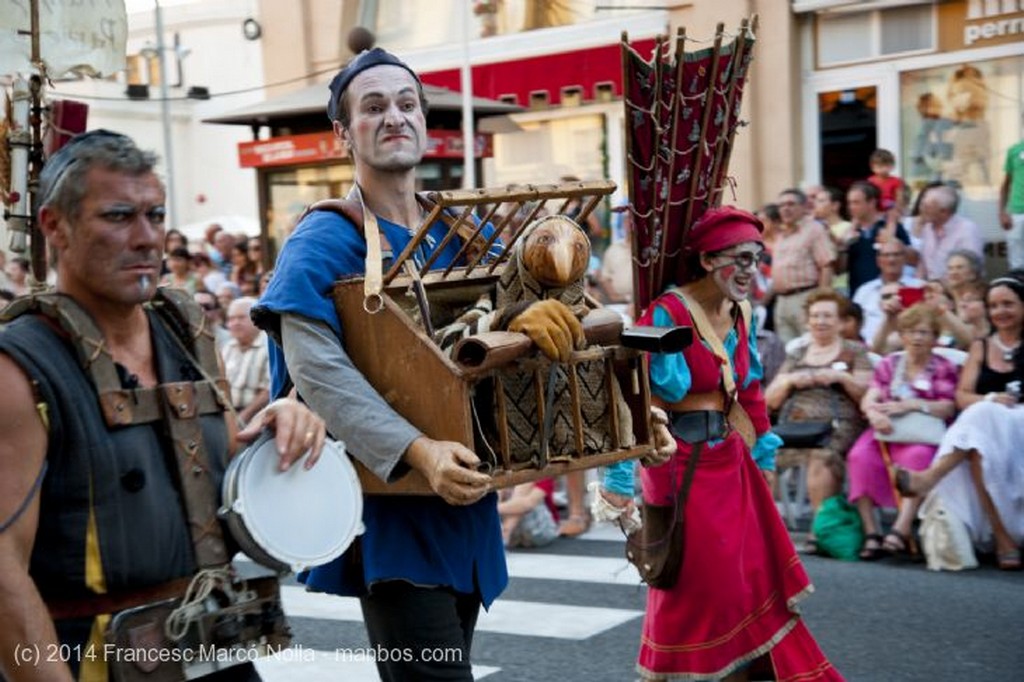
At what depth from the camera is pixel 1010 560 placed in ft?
25.3

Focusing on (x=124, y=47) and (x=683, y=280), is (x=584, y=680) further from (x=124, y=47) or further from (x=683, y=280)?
(x=124, y=47)

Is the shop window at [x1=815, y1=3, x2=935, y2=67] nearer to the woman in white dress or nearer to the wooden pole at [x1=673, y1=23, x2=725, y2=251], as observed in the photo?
the woman in white dress

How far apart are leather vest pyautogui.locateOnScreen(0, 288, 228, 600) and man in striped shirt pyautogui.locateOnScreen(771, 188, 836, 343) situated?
8287 mm

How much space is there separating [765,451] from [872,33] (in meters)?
10.5

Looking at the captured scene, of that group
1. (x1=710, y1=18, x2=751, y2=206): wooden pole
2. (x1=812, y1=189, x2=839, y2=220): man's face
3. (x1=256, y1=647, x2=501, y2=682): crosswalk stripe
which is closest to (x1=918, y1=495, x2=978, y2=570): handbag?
(x1=256, y1=647, x2=501, y2=682): crosswalk stripe

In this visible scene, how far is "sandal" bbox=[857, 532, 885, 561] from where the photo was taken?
318 inches

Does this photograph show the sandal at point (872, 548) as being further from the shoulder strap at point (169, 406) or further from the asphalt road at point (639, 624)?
the shoulder strap at point (169, 406)

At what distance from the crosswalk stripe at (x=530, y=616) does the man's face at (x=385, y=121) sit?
3.49 metres

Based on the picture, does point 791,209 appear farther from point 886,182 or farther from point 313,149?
point 313,149

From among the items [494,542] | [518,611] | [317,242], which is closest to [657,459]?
[494,542]

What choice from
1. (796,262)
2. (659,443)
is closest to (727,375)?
(659,443)

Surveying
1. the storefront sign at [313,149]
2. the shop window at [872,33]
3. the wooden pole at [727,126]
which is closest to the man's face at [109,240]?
the wooden pole at [727,126]

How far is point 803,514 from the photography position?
920cm

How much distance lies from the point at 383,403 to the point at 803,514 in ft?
21.1
